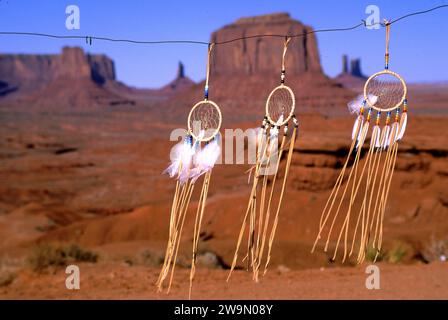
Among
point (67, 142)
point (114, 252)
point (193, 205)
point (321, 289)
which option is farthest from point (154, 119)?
point (321, 289)

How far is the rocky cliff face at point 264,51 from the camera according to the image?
4537 inches

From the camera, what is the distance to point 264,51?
118312 millimetres

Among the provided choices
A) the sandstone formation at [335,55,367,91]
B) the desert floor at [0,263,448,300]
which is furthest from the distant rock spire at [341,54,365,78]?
the desert floor at [0,263,448,300]

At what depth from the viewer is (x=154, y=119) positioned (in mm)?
102000

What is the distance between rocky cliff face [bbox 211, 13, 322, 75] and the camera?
11525cm

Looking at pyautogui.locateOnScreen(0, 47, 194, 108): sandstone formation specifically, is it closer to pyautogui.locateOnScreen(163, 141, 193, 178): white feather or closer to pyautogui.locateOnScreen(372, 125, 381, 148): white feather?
pyautogui.locateOnScreen(163, 141, 193, 178): white feather

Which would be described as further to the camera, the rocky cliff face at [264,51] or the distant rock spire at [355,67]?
the distant rock spire at [355,67]

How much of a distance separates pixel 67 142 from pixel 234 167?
31922 millimetres

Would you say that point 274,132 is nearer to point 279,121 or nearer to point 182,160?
point 279,121

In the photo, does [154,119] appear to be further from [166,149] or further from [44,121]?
[166,149]

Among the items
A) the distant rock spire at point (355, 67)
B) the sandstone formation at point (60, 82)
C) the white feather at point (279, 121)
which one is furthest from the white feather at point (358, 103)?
the distant rock spire at point (355, 67)

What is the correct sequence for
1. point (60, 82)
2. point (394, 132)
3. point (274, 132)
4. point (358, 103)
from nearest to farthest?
point (274, 132) < point (394, 132) < point (358, 103) < point (60, 82)

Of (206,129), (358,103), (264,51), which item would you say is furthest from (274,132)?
(264,51)

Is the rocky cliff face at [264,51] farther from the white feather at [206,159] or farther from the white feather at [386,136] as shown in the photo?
the white feather at [206,159]
